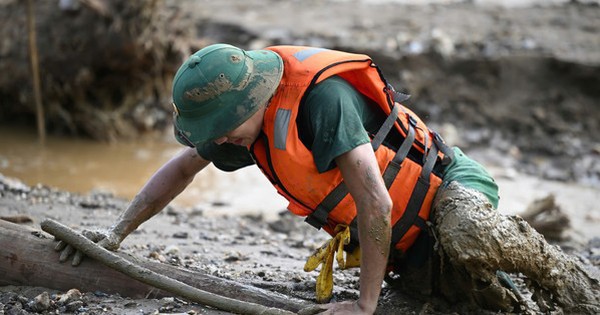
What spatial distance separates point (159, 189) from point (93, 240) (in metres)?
0.42

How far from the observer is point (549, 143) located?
9.55 m

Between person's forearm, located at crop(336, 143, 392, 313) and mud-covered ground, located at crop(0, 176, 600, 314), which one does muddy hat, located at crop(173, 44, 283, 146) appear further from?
mud-covered ground, located at crop(0, 176, 600, 314)

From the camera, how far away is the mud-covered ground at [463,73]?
21.8ft

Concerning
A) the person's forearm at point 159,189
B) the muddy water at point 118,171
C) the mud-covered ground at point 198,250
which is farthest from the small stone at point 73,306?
the muddy water at point 118,171

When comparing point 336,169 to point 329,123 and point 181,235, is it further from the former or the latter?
point 181,235

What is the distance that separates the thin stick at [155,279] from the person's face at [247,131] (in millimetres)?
698

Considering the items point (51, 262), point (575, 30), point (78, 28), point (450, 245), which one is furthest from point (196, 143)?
point (575, 30)

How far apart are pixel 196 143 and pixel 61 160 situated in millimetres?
5941

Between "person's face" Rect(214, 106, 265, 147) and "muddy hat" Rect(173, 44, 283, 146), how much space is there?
0.06m

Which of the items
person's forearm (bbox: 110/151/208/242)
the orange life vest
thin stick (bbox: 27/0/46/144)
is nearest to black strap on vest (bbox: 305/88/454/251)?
the orange life vest

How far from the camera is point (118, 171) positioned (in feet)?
29.0

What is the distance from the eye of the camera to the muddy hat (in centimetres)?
341

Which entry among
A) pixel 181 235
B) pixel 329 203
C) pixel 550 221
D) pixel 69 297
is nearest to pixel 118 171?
pixel 181 235

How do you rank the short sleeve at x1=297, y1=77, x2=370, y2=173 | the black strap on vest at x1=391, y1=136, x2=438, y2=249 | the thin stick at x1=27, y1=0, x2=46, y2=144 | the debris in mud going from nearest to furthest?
the short sleeve at x1=297, y1=77, x2=370, y2=173, the black strap on vest at x1=391, y1=136, x2=438, y2=249, the debris in mud, the thin stick at x1=27, y1=0, x2=46, y2=144
